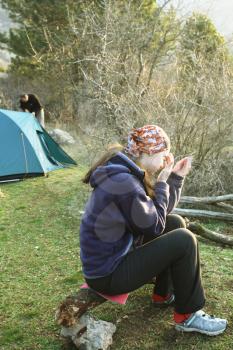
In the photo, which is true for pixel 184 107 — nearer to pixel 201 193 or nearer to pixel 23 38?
pixel 201 193

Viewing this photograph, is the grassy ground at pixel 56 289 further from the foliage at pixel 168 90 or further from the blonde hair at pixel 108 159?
the foliage at pixel 168 90

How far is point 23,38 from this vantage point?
19875 mm

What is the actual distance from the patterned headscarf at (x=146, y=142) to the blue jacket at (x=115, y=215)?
15 centimetres

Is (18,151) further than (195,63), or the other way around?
(18,151)

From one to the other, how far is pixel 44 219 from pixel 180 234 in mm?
4145

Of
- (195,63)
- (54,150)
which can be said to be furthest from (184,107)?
(54,150)

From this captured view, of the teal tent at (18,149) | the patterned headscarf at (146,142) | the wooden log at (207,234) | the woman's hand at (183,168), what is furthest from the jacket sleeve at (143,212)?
the teal tent at (18,149)

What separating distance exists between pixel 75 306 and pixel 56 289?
123 centimetres

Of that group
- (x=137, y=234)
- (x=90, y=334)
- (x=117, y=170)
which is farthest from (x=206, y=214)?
(x=117, y=170)

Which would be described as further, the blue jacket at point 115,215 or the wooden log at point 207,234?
the wooden log at point 207,234

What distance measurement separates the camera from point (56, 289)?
400 centimetres

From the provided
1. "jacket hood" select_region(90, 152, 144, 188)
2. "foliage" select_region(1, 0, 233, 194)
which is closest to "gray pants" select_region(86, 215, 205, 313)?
"jacket hood" select_region(90, 152, 144, 188)

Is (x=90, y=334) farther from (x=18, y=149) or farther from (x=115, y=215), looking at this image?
(x=18, y=149)

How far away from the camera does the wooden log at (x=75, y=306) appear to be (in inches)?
110
